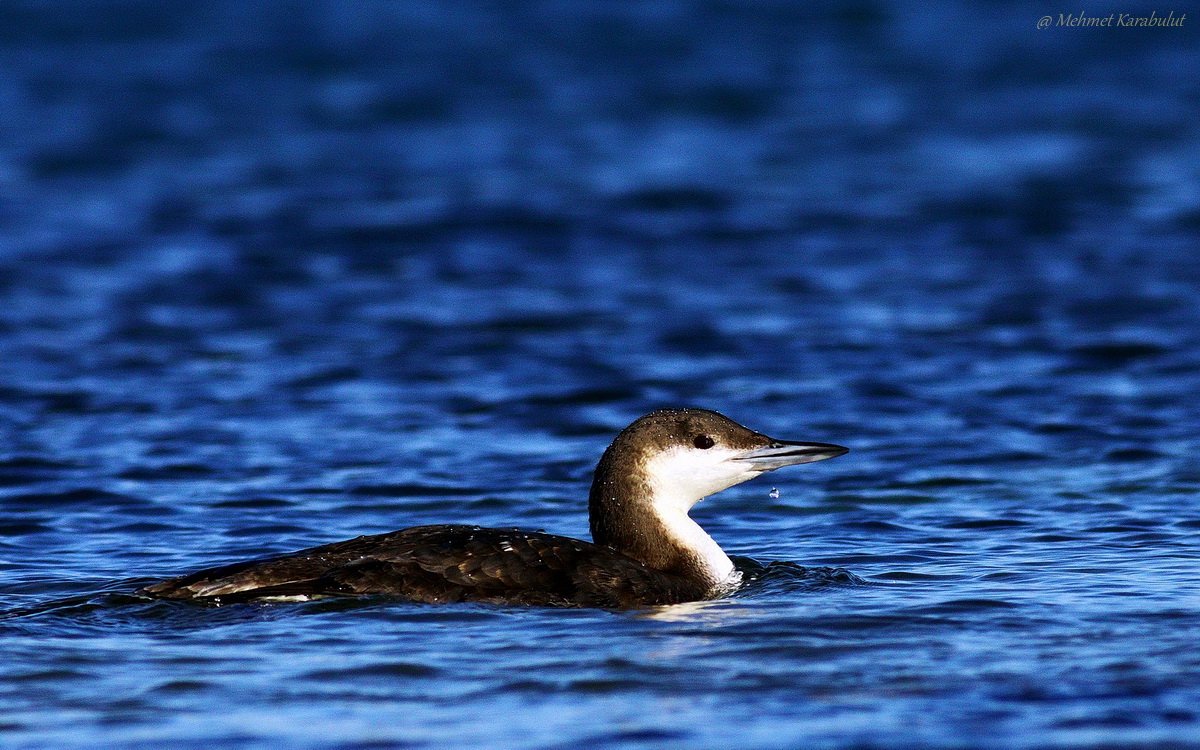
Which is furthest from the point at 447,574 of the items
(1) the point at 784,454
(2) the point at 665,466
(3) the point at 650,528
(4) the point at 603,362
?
(4) the point at 603,362

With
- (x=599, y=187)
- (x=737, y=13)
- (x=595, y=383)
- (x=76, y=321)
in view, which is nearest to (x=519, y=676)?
(x=595, y=383)

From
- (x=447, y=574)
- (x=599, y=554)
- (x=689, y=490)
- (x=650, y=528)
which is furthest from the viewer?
(x=689, y=490)

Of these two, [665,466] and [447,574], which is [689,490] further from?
[447,574]

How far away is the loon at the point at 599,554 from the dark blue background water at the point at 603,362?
13 centimetres

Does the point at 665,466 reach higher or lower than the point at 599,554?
higher

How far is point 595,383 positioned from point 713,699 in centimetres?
650

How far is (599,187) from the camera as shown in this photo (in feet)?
63.1

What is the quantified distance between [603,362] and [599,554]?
Result: 18.3ft

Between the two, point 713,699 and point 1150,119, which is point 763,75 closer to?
point 1150,119

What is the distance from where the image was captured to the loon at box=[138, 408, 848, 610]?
6.49 metres

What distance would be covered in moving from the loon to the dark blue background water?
0.43ft

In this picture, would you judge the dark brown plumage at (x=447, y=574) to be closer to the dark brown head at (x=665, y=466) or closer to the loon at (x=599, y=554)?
the loon at (x=599, y=554)

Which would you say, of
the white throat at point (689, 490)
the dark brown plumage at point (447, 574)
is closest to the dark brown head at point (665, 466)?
the white throat at point (689, 490)

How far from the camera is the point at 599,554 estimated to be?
6.80 meters
